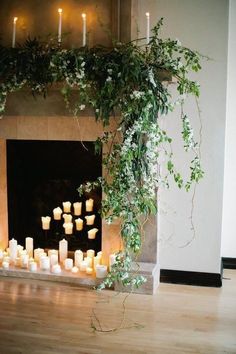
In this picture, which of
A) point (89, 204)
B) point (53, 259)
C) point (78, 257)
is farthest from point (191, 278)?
point (53, 259)

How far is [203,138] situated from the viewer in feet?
13.4

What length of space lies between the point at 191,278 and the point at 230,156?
1.18 metres

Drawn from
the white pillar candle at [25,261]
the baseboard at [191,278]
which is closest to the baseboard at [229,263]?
the baseboard at [191,278]

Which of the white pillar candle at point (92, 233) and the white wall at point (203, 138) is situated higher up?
the white wall at point (203, 138)

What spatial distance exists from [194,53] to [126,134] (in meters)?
0.82

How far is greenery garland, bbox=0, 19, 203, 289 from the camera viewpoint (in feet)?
11.7

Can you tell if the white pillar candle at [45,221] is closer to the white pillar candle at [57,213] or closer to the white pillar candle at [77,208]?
the white pillar candle at [57,213]

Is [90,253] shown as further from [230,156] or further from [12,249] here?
[230,156]

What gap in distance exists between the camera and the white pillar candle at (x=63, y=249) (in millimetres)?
4500

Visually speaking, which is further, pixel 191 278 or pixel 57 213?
pixel 57 213

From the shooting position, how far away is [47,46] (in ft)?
12.8

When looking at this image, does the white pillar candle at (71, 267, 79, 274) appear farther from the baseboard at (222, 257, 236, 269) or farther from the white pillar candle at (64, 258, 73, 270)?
the baseboard at (222, 257, 236, 269)

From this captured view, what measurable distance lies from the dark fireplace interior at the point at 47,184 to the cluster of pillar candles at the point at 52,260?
14 cm

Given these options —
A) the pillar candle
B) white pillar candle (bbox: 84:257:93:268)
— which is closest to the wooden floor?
white pillar candle (bbox: 84:257:93:268)
